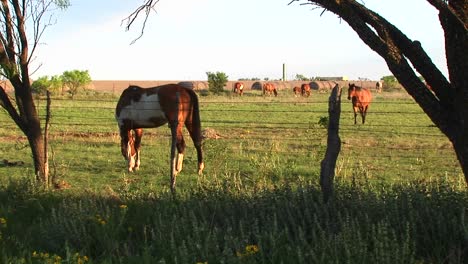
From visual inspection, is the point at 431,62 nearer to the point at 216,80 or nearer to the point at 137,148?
the point at 137,148

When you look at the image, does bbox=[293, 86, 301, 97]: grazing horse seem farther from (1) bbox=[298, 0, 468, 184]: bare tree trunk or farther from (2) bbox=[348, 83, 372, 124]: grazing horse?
(1) bbox=[298, 0, 468, 184]: bare tree trunk

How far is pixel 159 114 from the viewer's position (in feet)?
35.6

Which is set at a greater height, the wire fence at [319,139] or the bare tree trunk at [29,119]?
the bare tree trunk at [29,119]

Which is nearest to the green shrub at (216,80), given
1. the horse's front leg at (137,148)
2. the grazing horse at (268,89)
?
the grazing horse at (268,89)

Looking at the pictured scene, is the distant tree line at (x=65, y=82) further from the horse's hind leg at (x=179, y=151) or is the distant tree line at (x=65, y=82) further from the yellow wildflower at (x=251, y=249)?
the yellow wildflower at (x=251, y=249)

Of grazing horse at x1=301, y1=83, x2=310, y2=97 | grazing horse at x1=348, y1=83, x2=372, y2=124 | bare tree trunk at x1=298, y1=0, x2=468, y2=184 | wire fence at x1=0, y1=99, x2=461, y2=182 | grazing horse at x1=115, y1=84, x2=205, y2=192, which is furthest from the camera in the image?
grazing horse at x1=301, y1=83, x2=310, y2=97

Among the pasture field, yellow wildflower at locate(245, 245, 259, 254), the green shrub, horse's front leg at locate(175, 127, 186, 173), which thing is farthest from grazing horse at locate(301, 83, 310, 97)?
yellow wildflower at locate(245, 245, 259, 254)

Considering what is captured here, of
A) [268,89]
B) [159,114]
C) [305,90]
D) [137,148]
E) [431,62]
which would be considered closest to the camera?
[431,62]

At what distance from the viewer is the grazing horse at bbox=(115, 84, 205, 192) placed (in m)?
10.4

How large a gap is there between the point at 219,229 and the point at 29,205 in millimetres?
2890

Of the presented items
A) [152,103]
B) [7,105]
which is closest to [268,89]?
[152,103]

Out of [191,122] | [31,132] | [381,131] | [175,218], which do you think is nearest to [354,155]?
[191,122]

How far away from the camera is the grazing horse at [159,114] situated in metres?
10.4

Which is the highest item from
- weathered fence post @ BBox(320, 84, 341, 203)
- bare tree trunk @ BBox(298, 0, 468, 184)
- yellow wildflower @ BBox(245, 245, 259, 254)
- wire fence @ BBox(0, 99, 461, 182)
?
bare tree trunk @ BBox(298, 0, 468, 184)
